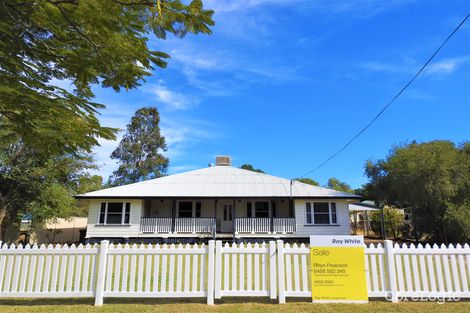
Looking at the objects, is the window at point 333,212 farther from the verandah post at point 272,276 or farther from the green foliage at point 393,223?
the verandah post at point 272,276

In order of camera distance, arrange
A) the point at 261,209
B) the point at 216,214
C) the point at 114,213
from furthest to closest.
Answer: the point at 261,209
the point at 216,214
the point at 114,213

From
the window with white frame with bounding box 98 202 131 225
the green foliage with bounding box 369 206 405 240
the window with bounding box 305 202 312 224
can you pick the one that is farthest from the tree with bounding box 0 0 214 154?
the green foliage with bounding box 369 206 405 240

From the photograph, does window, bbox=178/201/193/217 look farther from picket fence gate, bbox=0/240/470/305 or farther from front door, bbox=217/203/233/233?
picket fence gate, bbox=0/240/470/305

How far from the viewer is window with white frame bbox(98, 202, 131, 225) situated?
22.4 metres

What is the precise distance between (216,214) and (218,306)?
18057 millimetres

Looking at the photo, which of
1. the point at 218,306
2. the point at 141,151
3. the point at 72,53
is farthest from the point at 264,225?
the point at 141,151

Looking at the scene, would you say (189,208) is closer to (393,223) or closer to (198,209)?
(198,209)

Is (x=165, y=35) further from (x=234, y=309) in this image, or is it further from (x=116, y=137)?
(x=234, y=309)

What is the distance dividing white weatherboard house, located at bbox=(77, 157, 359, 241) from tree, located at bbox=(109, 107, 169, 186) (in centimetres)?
1859

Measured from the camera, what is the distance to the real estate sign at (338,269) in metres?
6.36

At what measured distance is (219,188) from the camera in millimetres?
23141

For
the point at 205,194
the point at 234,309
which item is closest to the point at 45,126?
the point at 234,309

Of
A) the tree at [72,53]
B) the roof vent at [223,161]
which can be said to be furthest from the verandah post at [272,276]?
the roof vent at [223,161]

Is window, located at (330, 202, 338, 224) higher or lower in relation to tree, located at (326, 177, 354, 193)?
lower
